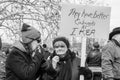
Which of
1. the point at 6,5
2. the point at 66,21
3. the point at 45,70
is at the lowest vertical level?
the point at 45,70

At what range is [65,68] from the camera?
3.96 m

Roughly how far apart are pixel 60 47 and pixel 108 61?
835 mm

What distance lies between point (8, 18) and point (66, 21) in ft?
10.3

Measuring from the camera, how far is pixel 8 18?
7.29m

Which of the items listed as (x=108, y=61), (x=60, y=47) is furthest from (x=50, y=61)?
(x=108, y=61)

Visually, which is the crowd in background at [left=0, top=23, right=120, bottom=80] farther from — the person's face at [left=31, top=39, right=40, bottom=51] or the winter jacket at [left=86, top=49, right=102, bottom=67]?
the winter jacket at [left=86, top=49, right=102, bottom=67]

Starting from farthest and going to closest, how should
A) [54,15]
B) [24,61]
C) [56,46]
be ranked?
[54,15] < [56,46] < [24,61]

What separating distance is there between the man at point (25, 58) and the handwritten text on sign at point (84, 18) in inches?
43.5

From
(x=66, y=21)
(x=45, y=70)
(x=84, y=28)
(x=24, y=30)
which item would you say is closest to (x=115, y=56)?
(x=84, y=28)

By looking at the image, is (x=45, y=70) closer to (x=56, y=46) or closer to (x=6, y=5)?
(x=56, y=46)

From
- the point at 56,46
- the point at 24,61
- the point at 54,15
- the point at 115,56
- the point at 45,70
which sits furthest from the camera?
the point at 54,15

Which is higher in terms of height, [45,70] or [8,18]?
[8,18]

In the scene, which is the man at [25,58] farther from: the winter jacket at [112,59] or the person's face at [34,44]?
the winter jacket at [112,59]

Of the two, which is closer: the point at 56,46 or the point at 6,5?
the point at 56,46
